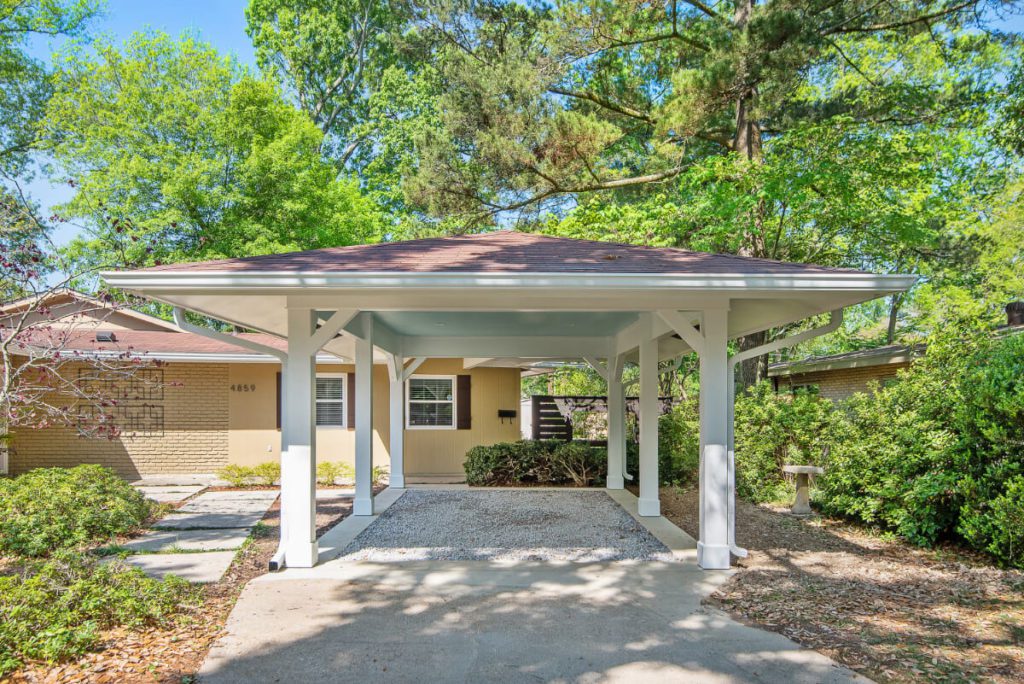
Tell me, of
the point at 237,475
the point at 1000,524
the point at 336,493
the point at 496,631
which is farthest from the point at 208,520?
the point at 1000,524

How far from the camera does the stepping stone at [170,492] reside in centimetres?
1047

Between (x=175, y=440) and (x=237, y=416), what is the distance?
4.03 feet

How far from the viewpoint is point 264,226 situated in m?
18.5

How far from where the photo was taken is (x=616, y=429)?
11.6m

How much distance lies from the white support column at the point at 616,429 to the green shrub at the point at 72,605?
24.7 feet

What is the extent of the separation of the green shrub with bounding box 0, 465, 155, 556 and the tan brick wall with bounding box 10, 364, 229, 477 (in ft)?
15.7

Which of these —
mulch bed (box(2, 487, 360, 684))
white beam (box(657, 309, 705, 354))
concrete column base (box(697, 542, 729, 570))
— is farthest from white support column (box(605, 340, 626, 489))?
mulch bed (box(2, 487, 360, 684))

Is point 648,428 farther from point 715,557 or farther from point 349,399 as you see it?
point 349,399

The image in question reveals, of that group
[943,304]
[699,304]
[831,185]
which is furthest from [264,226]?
[943,304]

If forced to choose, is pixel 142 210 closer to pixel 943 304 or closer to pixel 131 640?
pixel 131 640

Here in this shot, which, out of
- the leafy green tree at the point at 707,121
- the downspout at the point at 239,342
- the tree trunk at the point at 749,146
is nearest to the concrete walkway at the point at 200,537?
the downspout at the point at 239,342

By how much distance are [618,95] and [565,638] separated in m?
12.3

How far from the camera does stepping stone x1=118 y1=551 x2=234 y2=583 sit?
591cm

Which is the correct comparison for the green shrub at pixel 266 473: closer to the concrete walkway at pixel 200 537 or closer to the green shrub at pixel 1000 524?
the concrete walkway at pixel 200 537
